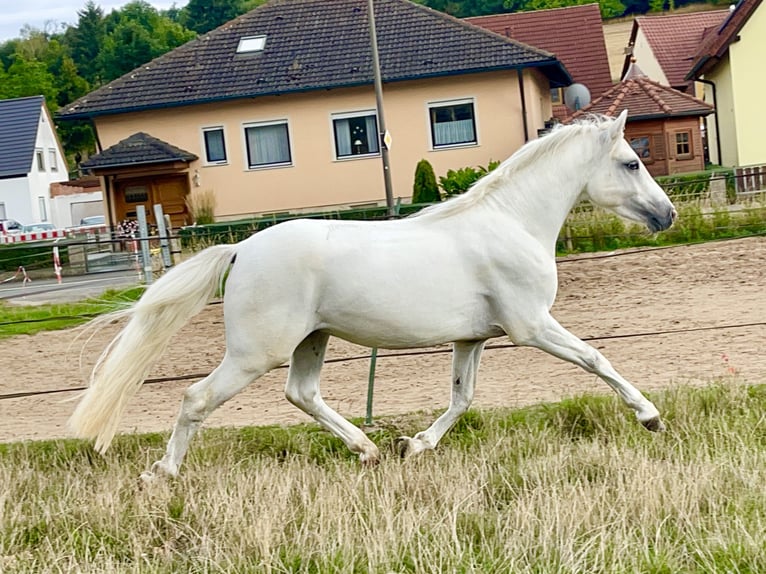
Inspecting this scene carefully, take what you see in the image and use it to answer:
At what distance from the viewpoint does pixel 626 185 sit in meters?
6.48

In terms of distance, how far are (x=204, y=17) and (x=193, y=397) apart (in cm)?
8624

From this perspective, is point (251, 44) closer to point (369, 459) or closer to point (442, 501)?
point (369, 459)

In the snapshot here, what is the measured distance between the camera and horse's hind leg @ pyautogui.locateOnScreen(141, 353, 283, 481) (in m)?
5.92

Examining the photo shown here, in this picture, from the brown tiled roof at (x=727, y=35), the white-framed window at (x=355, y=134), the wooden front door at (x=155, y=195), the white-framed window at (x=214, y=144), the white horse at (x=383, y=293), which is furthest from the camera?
the white-framed window at (x=214, y=144)

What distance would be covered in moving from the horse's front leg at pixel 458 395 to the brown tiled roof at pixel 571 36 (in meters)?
34.9

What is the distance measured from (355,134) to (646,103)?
775 cm

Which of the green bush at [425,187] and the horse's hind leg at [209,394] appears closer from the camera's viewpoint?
the horse's hind leg at [209,394]

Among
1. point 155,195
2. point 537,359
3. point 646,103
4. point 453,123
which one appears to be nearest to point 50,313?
point 537,359

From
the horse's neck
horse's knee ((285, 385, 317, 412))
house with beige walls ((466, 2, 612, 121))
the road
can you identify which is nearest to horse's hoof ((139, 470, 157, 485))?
horse's knee ((285, 385, 317, 412))

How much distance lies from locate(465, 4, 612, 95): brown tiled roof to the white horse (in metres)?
34.7

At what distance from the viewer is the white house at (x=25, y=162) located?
5347 centimetres

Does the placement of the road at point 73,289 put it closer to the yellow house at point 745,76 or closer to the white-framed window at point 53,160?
the yellow house at point 745,76

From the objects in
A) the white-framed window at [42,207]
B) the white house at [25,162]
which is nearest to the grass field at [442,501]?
the white house at [25,162]

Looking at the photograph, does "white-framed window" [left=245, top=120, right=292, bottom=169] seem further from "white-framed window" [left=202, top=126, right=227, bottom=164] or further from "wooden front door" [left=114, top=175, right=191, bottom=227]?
"wooden front door" [left=114, top=175, right=191, bottom=227]
